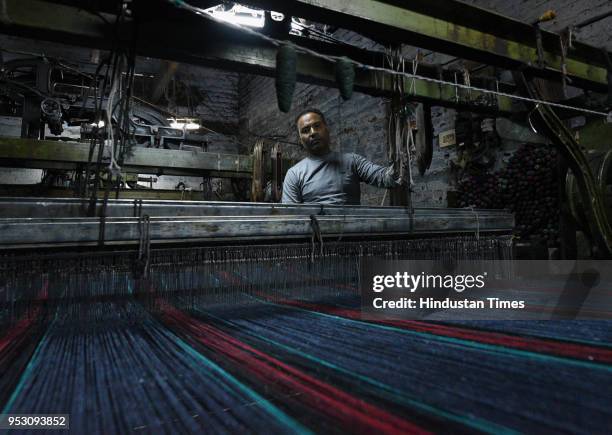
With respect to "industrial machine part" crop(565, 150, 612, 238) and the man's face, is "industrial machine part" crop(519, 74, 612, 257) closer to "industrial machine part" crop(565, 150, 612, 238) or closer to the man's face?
"industrial machine part" crop(565, 150, 612, 238)

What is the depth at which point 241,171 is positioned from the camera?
3.95m

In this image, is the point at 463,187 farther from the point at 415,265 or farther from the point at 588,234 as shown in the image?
the point at 415,265

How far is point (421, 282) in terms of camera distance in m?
1.80

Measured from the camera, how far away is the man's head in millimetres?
3217

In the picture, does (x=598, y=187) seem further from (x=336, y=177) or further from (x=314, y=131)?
(x=314, y=131)

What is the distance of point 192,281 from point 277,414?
102 cm

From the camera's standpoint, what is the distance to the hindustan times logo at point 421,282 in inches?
67.5

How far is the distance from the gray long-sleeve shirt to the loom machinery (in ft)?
3.02

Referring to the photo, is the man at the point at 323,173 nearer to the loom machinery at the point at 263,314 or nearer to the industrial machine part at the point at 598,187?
the loom machinery at the point at 263,314

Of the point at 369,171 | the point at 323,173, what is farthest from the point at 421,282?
the point at 323,173

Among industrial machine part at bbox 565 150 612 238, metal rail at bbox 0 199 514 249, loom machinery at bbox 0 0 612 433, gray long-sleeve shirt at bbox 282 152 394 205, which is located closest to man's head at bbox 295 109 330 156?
gray long-sleeve shirt at bbox 282 152 394 205

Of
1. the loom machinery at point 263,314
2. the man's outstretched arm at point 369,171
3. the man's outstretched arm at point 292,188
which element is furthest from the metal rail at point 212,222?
the man's outstretched arm at point 292,188

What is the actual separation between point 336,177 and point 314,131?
0.50 meters

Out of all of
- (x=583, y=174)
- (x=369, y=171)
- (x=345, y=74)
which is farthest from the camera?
(x=369, y=171)
